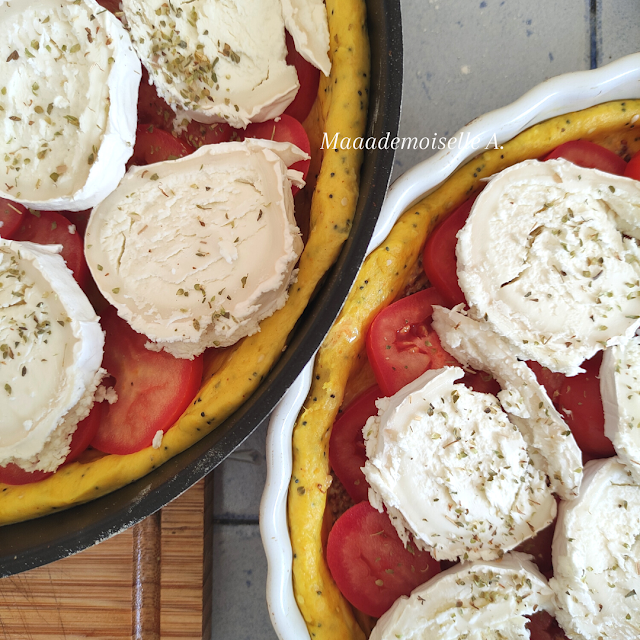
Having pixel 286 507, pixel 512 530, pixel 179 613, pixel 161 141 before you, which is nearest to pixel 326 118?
pixel 161 141

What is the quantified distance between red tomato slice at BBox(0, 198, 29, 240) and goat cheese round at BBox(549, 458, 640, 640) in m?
1.01

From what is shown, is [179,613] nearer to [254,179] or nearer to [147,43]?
[254,179]

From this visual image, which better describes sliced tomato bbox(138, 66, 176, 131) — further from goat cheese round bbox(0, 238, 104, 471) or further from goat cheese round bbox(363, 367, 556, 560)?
goat cheese round bbox(363, 367, 556, 560)

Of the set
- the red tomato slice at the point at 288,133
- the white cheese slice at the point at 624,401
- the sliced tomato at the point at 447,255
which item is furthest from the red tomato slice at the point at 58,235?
the white cheese slice at the point at 624,401

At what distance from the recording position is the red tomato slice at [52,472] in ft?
2.48

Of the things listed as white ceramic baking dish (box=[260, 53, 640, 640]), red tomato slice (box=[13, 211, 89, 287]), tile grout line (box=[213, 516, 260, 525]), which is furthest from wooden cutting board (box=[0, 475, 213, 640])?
red tomato slice (box=[13, 211, 89, 287])

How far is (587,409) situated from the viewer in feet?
2.81

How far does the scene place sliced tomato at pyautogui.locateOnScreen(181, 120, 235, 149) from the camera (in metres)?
0.80

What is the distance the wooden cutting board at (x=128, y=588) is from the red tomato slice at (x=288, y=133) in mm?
694

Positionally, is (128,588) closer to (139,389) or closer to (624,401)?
(139,389)

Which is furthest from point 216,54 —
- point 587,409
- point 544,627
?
point 544,627

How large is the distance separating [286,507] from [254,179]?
537 millimetres

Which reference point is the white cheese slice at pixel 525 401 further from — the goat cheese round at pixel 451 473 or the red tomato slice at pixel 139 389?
the red tomato slice at pixel 139 389

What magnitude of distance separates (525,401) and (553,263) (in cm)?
24
